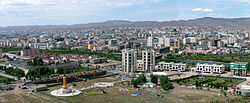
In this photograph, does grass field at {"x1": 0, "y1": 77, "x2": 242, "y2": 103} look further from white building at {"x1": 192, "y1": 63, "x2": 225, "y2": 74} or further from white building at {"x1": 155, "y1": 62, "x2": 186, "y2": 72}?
white building at {"x1": 155, "y1": 62, "x2": 186, "y2": 72}

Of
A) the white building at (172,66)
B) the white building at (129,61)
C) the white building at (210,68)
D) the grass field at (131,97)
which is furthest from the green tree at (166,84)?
the white building at (210,68)

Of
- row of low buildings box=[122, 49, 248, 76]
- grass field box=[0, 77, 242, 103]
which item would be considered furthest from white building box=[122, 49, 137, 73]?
grass field box=[0, 77, 242, 103]

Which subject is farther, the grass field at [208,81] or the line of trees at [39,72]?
the line of trees at [39,72]

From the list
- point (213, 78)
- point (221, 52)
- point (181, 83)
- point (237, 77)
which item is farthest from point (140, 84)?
point (221, 52)

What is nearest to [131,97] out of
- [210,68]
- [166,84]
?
[166,84]

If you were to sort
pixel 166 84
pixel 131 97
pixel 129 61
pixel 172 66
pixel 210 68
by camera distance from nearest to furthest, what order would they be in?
pixel 131 97, pixel 166 84, pixel 129 61, pixel 210 68, pixel 172 66

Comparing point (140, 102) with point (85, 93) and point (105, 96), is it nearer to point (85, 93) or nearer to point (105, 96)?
point (105, 96)

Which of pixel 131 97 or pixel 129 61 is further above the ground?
pixel 129 61

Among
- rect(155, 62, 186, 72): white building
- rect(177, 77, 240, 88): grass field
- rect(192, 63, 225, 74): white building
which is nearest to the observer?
rect(177, 77, 240, 88): grass field

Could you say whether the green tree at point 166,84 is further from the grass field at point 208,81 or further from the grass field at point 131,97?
the grass field at point 208,81

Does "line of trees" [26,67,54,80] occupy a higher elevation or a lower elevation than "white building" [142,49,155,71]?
lower

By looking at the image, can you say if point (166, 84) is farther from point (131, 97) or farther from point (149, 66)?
point (149, 66)

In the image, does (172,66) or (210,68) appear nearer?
(210,68)
